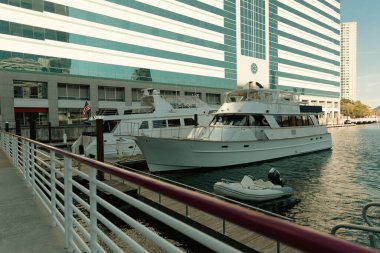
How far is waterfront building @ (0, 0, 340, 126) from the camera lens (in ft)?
117

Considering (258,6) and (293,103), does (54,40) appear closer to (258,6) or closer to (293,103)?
(293,103)

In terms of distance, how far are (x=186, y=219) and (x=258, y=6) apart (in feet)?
219

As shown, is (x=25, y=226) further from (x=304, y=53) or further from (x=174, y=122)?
(x=304, y=53)

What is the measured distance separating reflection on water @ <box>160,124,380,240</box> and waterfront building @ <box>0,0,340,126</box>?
10.6 meters

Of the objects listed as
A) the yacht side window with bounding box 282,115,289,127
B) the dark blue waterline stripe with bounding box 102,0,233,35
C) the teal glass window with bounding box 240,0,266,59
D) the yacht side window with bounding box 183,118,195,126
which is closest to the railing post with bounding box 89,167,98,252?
the yacht side window with bounding box 183,118,195,126

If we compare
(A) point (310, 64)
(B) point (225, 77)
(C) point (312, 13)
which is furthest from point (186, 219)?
(C) point (312, 13)

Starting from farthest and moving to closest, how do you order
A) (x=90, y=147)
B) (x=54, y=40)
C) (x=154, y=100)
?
1. (x=54, y=40)
2. (x=154, y=100)
3. (x=90, y=147)

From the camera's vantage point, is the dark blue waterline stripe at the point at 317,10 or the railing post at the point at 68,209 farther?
the dark blue waterline stripe at the point at 317,10

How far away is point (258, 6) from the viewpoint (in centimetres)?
6625

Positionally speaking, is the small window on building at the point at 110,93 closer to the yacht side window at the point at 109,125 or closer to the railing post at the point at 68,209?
the yacht side window at the point at 109,125

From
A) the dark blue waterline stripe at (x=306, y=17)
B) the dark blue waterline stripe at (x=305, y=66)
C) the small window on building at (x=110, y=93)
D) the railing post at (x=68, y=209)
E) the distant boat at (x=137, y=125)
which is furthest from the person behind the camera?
the dark blue waterline stripe at (x=306, y=17)

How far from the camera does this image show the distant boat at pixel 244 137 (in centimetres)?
1836

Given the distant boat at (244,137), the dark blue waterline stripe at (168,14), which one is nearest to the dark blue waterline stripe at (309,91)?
the dark blue waterline stripe at (168,14)

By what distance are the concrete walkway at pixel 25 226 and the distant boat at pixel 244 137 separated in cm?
1085
